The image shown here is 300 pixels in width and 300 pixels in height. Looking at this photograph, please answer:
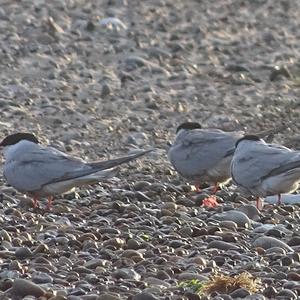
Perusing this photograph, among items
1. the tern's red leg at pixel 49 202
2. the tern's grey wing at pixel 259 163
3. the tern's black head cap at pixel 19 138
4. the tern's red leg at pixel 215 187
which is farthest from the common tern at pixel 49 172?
the tern's red leg at pixel 215 187

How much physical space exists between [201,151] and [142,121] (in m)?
2.79

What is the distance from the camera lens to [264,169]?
32.3 feet

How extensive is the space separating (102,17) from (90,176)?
8.49 meters

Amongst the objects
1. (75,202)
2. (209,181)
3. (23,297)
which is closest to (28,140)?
(75,202)

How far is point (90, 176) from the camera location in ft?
31.9

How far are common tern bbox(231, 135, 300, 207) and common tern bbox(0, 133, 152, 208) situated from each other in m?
0.76

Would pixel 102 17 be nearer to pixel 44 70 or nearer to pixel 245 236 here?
pixel 44 70

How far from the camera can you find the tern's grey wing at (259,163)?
972cm

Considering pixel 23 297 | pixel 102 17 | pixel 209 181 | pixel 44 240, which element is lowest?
pixel 102 17

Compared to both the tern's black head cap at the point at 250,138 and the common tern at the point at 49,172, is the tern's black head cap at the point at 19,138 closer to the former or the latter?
the common tern at the point at 49,172

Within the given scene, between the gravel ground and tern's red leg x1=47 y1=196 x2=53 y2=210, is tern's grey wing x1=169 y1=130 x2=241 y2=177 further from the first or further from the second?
tern's red leg x1=47 y1=196 x2=53 y2=210

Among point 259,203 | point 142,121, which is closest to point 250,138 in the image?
point 259,203

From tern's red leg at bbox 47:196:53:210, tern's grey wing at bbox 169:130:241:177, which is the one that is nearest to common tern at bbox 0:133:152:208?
tern's red leg at bbox 47:196:53:210

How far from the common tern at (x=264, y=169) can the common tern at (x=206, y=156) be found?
0.47m
